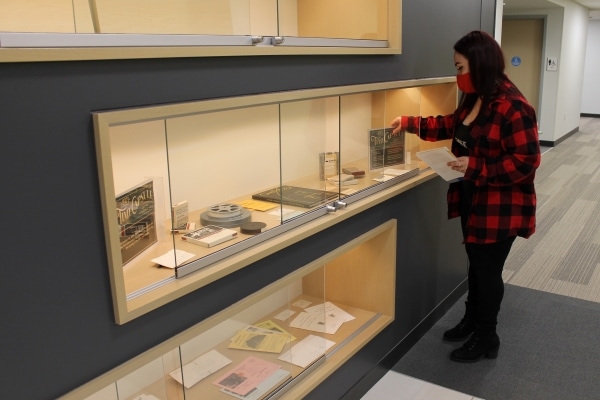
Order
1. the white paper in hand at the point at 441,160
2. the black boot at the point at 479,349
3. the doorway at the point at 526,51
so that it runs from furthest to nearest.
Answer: the doorway at the point at 526,51 → the black boot at the point at 479,349 → the white paper in hand at the point at 441,160

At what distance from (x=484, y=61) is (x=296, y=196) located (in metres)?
1.05

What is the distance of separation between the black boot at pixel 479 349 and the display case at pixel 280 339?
1.44ft

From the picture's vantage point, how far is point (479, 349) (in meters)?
2.82

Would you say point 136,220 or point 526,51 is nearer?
point 136,220

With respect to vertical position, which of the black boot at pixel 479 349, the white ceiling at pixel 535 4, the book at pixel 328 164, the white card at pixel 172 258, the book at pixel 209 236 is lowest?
the black boot at pixel 479 349

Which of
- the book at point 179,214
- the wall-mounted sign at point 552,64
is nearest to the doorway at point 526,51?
the wall-mounted sign at point 552,64

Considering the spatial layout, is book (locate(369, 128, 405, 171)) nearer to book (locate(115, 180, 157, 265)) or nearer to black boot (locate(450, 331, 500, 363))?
black boot (locate(450, 331, 500, 363))

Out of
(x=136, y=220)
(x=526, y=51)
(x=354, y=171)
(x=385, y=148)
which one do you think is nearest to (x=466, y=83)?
(x=385, y=148)

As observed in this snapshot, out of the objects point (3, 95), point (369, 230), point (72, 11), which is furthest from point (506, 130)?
point (3, 95)

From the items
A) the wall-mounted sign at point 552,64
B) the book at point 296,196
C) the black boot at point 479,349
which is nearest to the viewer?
the book at point 296,196

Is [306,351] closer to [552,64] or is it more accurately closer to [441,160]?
[441,160]

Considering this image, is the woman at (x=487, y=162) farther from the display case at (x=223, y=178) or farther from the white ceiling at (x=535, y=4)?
the white ceiling at (x=535, y=4)

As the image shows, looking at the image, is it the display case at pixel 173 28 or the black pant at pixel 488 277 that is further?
the black pant at pixel 488 277

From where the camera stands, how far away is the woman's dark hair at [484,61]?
2449 millimetres
